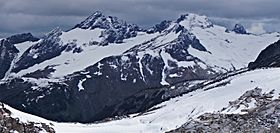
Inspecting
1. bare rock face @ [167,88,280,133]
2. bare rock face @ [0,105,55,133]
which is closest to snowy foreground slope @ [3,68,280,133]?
bare rock face @ [0,105,55,133]

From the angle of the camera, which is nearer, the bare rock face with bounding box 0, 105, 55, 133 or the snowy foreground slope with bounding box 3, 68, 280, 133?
the bare rock face with bounding box 0, 105, 55, 133

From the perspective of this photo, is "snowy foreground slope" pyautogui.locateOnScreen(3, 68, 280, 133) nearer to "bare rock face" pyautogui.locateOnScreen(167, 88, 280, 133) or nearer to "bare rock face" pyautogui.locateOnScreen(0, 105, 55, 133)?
"bare rock face" pyautogui.locateOnScreen(0, 105, 55, 133)

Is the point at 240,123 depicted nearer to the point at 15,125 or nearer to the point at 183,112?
the point at 15,125

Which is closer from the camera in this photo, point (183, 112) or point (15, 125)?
point (15, 125)

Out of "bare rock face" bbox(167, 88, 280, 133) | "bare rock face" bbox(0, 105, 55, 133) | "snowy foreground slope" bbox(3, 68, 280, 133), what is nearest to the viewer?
"bare rock face" bbox(167, 88, 280, 133)

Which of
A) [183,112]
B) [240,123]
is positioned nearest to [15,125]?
[240,123]

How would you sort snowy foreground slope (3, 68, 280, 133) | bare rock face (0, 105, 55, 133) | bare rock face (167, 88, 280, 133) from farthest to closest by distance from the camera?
snowy foreground slope (3, 68, 280, 133) → bare rock face (0, 105, 55, 133) → bare rock face (167, 88, 280, 133)

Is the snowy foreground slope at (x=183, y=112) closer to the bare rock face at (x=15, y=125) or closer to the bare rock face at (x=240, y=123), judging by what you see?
the bare rock face at (x=15, y=125)

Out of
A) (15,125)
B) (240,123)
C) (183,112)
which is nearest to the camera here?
(240,123)

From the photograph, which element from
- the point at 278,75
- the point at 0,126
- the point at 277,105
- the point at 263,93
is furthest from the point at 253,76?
the point at 0,126
